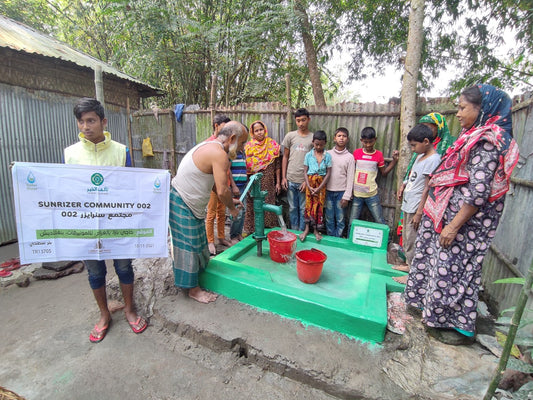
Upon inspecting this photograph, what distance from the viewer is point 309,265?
8.31 ft

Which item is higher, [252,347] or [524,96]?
[524,96]

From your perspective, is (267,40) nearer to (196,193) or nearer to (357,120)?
(357,120)

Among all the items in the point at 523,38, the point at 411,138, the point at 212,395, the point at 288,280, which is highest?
the point at 523,38

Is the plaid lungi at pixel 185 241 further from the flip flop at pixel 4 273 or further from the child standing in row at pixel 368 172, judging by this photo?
the flip flop at pixel 4 273

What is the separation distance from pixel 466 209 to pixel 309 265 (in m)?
1.28

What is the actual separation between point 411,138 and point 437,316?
1572 millimetres


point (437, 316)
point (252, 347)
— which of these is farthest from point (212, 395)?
point (437, 316)

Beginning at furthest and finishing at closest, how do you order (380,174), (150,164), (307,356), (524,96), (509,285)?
(150,164), (380,174), (524,96), (509,285), (307,356)

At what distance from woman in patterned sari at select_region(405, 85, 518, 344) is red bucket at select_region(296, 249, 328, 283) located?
0.87 m

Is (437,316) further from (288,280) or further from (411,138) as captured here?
Result: (411,138)

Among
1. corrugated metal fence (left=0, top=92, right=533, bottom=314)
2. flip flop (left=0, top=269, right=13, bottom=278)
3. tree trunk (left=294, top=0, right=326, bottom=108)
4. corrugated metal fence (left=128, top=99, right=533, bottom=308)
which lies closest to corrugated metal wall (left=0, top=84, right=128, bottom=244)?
corrugated metal fence (left=0, top=92, right=533, bottom=314)

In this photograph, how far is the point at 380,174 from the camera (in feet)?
12.7

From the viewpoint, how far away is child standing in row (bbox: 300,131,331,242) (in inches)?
143

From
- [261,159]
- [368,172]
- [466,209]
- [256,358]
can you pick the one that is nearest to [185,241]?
[256,358]
